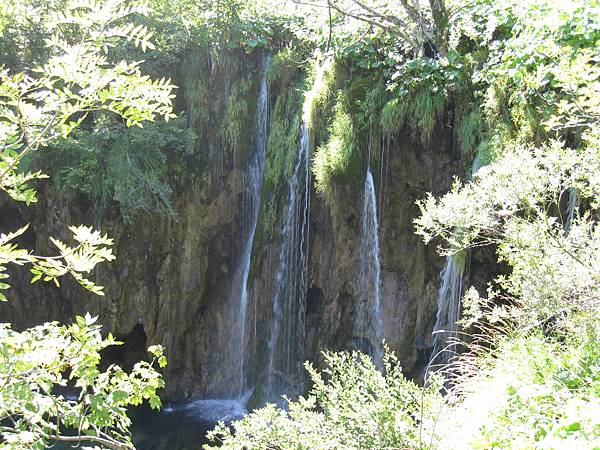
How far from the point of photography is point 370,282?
7.38 m

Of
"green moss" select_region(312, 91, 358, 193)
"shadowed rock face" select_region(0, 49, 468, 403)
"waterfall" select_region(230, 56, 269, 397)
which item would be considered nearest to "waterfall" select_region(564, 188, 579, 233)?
"green moss" select_region(312, 91, 358, 193)

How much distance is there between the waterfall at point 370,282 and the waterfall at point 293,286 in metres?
0.85

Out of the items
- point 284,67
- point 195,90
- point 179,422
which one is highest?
point 284,67

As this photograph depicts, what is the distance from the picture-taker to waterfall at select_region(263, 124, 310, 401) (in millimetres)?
7824

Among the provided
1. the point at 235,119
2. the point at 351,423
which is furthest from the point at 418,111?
the point at 351,423

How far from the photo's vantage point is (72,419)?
7.59ft

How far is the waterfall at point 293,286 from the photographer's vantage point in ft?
25.7

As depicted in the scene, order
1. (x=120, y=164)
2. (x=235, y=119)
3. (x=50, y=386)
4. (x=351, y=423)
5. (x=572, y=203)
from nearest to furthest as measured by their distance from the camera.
Result: (x=50, y=386) → (x=351, y=423) → (x=572, y=203) → (x=120, y=164) → (x=235, y=119)

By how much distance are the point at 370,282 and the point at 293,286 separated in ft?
3.78

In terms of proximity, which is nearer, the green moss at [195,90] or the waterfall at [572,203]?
the waterfall at [572,203]

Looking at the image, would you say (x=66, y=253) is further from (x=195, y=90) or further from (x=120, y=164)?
(x=195, y=90)

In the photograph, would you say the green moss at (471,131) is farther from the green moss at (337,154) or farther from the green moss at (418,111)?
the green moss at (337,154)

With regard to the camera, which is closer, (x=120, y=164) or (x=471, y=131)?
(x=471, y=131)

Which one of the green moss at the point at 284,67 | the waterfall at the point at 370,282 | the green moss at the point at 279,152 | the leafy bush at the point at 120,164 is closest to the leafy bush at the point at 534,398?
the waterfall at the point at 370,282
